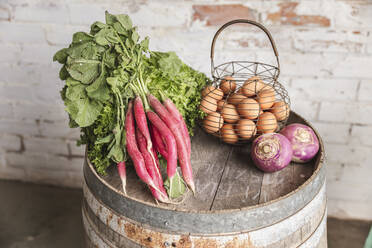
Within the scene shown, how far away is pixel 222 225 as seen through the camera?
1000 mm

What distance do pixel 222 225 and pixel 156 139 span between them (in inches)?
12.9

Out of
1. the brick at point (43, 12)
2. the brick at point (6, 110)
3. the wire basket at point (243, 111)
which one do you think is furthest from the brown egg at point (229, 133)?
the brick at point (6, 110)

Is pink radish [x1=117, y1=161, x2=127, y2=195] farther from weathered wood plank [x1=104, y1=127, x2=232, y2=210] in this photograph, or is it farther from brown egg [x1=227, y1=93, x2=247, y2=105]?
brown egg [x1=227, y1=93, x2=247, y2=105]

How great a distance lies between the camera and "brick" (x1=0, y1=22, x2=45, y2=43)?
2123 mm

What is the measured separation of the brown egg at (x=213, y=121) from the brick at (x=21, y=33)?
4.25 ft

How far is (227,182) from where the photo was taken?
1161 mm

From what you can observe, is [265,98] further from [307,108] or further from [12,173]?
[12,173]

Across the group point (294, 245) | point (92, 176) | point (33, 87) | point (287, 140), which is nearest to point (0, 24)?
point (33, 87)

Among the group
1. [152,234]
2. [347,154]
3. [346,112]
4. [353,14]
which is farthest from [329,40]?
[152,234]

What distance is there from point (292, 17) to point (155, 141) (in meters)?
1.08

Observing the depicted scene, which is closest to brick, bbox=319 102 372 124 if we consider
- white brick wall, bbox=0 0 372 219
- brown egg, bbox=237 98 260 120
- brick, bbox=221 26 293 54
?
Answer: white brick wall, bbox=0 0 372 219

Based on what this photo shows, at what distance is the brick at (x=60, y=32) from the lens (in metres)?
2.06

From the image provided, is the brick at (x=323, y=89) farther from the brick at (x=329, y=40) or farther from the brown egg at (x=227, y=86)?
the brown egg at (x=227, y=86)

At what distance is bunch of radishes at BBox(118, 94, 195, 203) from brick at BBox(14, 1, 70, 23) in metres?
1.17
